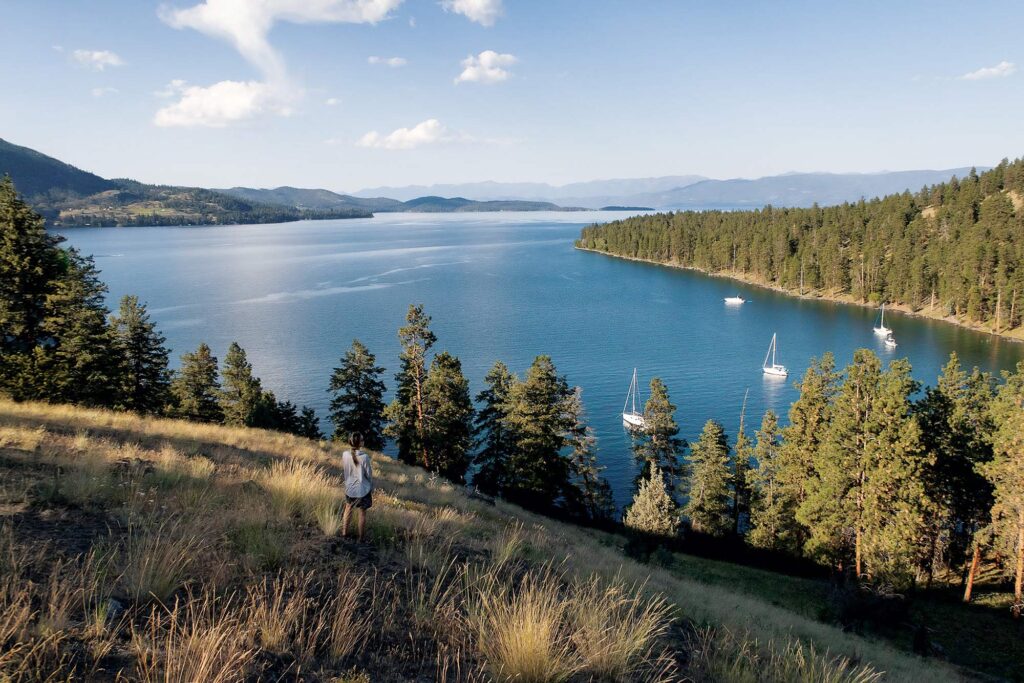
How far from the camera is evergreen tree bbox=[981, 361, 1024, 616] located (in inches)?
885

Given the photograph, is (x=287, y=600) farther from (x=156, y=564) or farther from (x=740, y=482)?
(x=740, y=482)

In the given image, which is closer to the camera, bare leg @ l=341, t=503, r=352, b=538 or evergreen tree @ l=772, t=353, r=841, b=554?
bare leg @ l=341, t=503, r=352, b=538

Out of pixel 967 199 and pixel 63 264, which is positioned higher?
pixel 967 199

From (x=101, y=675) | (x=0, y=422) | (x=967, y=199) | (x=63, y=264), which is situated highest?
(x=967, y=199)

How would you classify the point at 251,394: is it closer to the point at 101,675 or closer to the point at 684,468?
the point at 684,468

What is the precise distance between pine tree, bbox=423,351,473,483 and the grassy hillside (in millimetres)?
27861

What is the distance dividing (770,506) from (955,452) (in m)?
10.4

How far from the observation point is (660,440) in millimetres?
41281

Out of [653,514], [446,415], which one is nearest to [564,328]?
[446,415]

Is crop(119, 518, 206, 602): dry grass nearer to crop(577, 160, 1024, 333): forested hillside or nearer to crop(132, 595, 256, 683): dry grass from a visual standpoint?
crop(132, 595, 256, 683): dry grass

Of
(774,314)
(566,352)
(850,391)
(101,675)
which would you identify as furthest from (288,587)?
(774,314)

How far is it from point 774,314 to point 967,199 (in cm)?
5793

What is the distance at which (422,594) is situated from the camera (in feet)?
18.8

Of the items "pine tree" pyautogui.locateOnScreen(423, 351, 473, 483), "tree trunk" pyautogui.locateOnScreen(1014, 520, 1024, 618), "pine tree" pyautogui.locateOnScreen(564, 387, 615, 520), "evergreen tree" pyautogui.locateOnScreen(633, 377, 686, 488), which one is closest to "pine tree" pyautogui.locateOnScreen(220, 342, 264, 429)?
"pine tree" pyautogui.locateOnScreen(423, 351, 473, 483)
